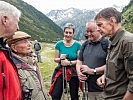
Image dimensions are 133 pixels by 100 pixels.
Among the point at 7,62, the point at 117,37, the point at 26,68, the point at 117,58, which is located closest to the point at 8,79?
the point at 7,62

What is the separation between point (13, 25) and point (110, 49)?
139 cm

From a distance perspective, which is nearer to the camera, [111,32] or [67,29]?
[111,32]

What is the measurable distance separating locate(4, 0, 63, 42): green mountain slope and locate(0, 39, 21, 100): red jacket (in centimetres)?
12840

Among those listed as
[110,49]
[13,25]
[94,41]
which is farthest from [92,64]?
[13,25]

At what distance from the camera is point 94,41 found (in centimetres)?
679

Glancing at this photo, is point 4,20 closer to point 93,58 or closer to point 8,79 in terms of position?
point 8,79

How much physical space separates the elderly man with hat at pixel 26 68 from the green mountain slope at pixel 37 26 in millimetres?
127070

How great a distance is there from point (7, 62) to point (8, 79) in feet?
0.66

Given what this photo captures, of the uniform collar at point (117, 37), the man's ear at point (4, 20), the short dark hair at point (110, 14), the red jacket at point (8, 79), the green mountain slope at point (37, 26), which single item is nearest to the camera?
the red jacket at point (8, 79)

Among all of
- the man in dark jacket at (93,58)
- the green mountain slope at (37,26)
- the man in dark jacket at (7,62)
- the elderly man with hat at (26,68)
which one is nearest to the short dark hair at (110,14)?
the man in dark jacket at (7,62)

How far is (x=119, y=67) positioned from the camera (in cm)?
466

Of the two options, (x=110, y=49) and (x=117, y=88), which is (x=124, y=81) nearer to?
(x=117, y=88)

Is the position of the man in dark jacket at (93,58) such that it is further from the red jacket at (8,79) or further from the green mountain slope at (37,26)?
the green mountain slope at (37,26)

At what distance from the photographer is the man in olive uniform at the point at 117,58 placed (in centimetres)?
449
